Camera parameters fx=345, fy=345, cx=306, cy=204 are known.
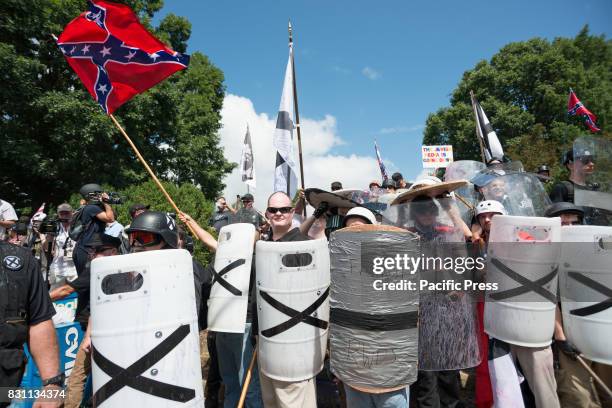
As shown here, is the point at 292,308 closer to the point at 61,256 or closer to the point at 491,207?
the point at 491,207

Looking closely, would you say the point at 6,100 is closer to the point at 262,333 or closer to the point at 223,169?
the point at 223,169

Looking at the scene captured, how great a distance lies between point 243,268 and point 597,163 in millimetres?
3729

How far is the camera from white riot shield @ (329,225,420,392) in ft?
7.08

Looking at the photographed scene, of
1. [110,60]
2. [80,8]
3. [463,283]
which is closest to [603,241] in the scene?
[463,283]

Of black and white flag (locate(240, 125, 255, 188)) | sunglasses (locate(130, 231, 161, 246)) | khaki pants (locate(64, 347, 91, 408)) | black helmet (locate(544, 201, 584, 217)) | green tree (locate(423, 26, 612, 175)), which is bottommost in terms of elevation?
khaki pants (locate(64, 347, 91, 408))

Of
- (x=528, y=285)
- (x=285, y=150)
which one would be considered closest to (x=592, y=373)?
(x=528, y=285)

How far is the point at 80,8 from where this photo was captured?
47.8ft

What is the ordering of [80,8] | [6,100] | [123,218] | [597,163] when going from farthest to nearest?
[80,8]
[6,100]
[123,218]
[597,163]

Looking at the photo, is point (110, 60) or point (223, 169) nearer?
point (110, 60)

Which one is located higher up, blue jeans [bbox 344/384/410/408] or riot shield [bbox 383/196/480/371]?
riot shield [bbox 383/196/480/371]

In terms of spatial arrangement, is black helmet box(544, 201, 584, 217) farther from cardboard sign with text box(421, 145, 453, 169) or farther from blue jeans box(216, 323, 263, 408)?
cardboard sign with text box(421, 145, 453, 169)

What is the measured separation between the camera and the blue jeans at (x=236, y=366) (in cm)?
325

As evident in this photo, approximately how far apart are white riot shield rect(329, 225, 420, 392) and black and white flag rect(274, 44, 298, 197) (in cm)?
291

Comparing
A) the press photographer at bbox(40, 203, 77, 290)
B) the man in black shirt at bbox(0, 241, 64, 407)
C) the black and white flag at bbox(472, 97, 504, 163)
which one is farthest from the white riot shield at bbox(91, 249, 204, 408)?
the black and white flag at bbox(472, 97, 504, 163)
